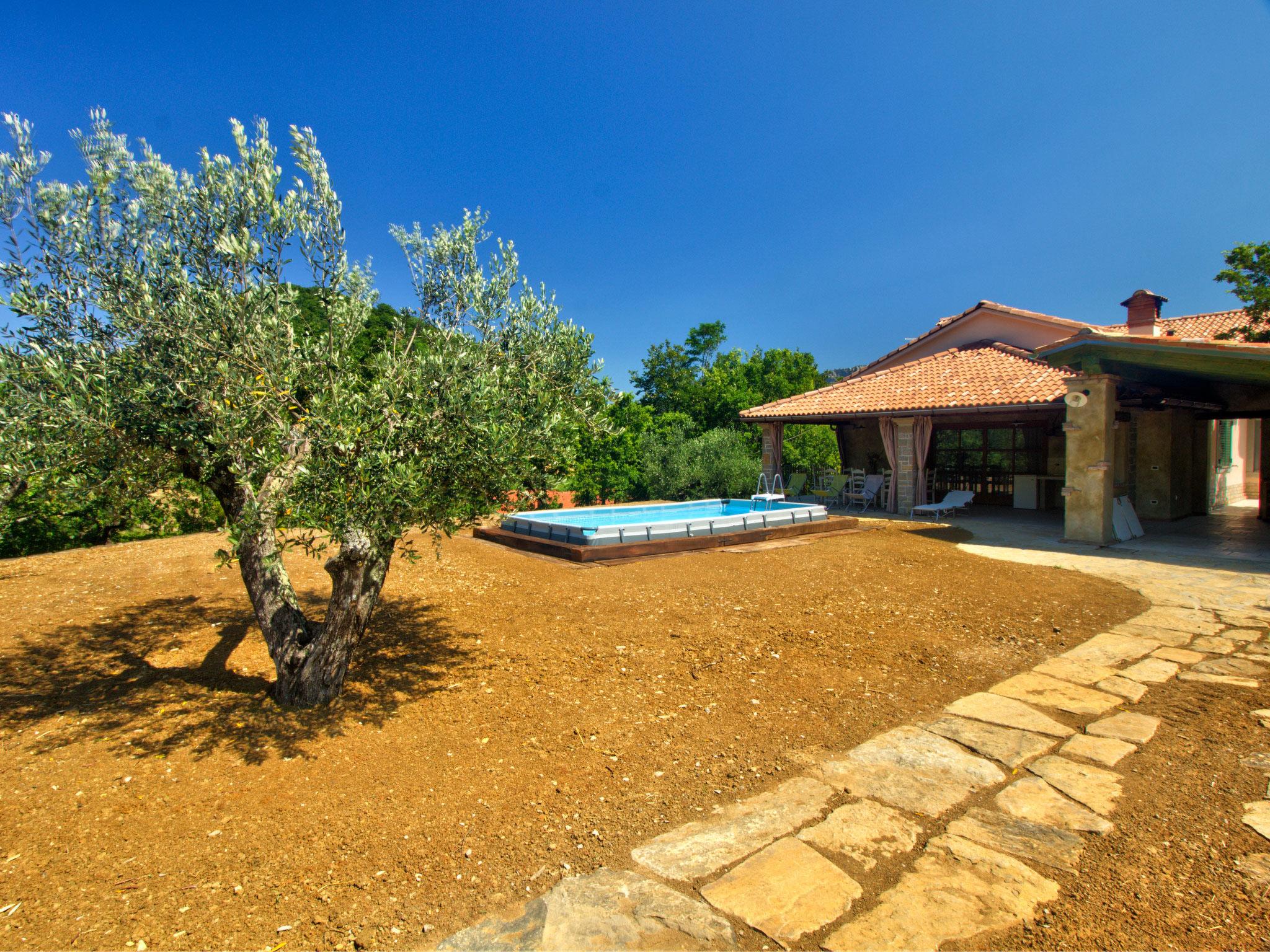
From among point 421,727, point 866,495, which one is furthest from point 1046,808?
point 866,495

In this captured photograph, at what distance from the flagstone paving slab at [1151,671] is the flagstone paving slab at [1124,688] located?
92 mm

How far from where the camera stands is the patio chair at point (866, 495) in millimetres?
16453

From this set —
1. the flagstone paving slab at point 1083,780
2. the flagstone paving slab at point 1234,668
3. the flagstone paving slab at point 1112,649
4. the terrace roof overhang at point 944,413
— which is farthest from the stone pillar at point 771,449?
the flagstone paving slab at point 1083,780

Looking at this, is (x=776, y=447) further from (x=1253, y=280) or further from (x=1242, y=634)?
(x=1242, y=634)

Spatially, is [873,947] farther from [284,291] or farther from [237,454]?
[284,291]

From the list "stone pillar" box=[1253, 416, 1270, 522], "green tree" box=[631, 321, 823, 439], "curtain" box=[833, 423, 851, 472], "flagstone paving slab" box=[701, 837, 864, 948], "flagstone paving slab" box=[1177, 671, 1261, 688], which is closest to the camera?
"flagstone paving slab" box=[701, 837, 864, 948]

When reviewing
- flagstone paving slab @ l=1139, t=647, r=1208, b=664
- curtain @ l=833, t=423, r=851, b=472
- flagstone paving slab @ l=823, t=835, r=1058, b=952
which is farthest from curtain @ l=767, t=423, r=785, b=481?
flagstone paving slab @ l=823, t=835, r=1058, b=952

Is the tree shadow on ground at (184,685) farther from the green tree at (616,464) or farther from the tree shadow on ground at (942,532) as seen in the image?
the green tree at (616,464)

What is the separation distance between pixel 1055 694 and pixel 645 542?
242 inches

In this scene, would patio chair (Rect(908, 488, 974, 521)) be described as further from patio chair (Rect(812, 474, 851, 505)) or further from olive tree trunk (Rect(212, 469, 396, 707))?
olive tree trunk (Rect(212, 469, 396, 707))

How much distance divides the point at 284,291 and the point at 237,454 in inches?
49.2

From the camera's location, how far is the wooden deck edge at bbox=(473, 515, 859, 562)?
31.6ft

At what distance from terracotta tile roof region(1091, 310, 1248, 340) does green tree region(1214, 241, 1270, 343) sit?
3701 mm

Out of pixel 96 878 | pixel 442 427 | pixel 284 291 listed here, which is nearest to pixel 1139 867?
pixel 442 427
